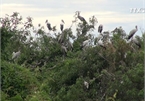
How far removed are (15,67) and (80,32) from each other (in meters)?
7.04

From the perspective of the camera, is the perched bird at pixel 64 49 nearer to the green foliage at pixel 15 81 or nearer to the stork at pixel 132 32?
the stork at pixel 132 32

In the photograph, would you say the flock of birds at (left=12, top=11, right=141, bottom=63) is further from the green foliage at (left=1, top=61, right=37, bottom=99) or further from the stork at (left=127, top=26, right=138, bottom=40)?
the green foliage at (left=1, top=61, right=37, bottom=99)

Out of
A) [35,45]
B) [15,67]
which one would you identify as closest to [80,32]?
[35,45]

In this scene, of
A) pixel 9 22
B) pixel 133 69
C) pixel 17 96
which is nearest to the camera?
pixel 17 96

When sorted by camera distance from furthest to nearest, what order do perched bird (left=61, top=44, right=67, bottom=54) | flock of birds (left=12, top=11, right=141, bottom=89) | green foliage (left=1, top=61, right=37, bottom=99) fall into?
perched bird (left=61, top=44, right=67, bottom=54) → flock of birds (left=12, top=11, right=141, bottom=89) → green foliage (left=1, top=61, right=37, bottom=99)

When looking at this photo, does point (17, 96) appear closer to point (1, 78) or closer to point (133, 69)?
point (1, 78)

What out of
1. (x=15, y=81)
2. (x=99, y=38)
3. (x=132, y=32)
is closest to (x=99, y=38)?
(x=99, y=38)

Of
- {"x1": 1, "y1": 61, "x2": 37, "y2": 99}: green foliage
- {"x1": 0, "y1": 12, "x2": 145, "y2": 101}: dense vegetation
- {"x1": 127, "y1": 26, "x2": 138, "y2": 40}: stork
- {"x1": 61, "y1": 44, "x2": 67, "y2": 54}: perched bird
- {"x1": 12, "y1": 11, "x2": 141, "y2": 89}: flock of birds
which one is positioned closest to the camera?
{"x1": 1, "y1": 61, "x2": 37, "y2": 99}: green foliage

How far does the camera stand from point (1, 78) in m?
6.96

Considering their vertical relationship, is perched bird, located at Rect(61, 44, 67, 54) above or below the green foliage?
below

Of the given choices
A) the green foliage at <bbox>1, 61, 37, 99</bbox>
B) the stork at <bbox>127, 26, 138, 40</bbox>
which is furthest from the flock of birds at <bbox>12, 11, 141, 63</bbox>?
the green foliage at <bbox>1, 61, 37, 99</bbox>

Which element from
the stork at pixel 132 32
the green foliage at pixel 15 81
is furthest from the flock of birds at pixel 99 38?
the green foliage at pixel 15 81

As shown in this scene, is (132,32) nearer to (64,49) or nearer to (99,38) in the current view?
(99,38)

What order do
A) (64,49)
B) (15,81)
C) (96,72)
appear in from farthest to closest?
(64,49) < (96,72) < (15,81)
